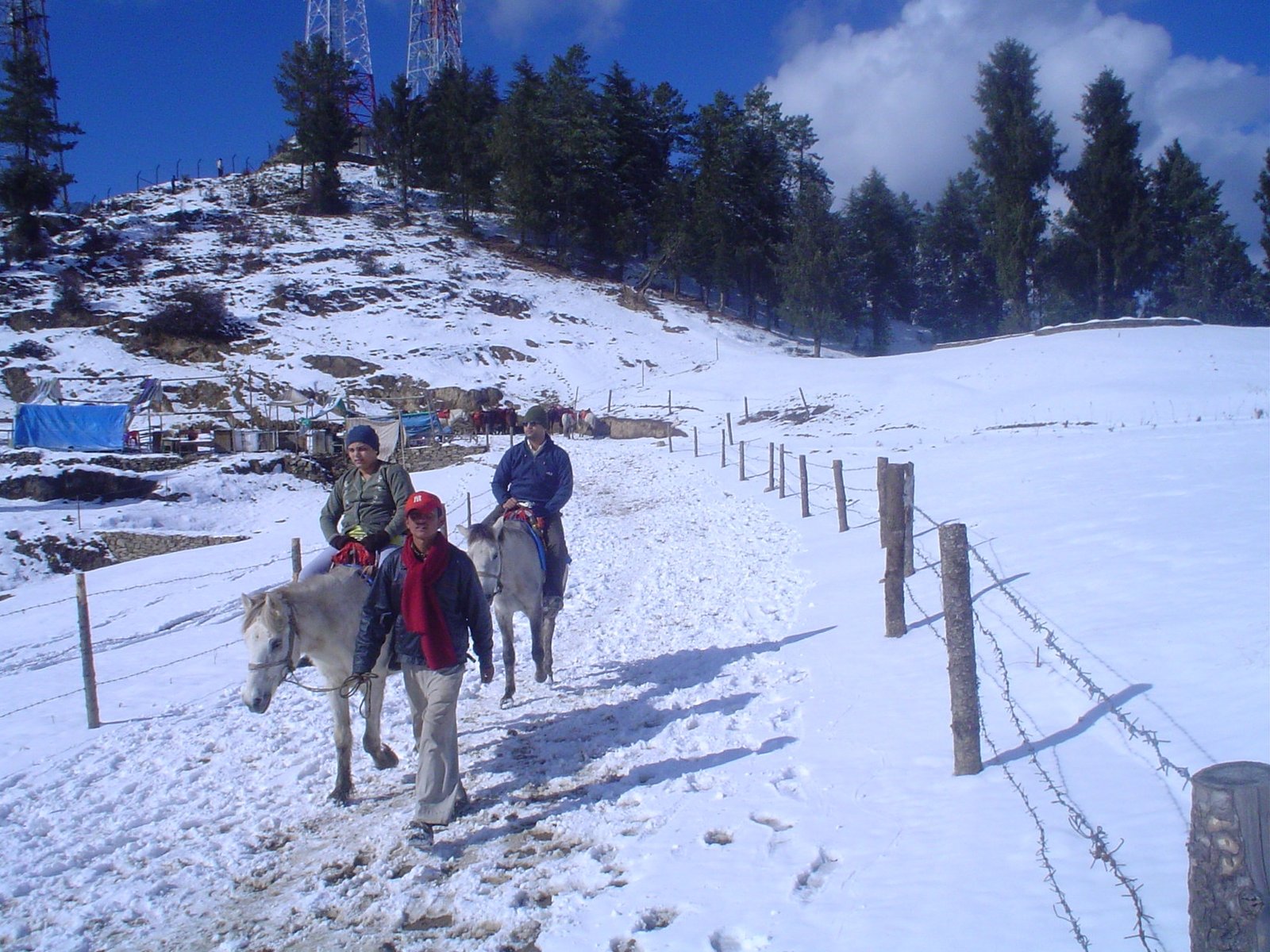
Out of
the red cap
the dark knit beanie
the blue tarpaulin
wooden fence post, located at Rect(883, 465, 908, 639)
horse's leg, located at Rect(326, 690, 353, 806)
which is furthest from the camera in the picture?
the blue tarpaulin

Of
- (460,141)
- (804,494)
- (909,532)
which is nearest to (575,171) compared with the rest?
(460,141)

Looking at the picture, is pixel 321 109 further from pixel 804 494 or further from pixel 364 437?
pixel 364 437

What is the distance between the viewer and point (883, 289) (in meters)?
68.2

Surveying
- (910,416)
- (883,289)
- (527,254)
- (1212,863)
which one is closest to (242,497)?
(910,416)

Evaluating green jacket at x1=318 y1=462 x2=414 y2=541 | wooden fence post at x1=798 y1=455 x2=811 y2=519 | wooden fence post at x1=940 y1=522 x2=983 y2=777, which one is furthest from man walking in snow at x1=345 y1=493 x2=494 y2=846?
wooden fence post at x1=798 y1=455 x2=811 y2=519

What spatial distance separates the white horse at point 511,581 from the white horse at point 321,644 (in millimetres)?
1533

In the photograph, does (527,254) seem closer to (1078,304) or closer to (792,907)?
(1078,304)

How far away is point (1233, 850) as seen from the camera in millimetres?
2273

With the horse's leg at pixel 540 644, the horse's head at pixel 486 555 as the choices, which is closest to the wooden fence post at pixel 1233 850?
the horse's head at pixel 486 555

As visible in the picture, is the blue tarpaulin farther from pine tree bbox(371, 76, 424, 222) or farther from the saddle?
pine tree bbox(371, 76, 424, 222)

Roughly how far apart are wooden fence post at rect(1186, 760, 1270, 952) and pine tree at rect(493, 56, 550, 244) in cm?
6396

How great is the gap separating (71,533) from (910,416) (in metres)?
26.1

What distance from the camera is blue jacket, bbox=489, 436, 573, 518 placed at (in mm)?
7824

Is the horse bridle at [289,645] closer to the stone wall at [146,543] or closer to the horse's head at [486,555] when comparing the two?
the horse's head at [486,555]
